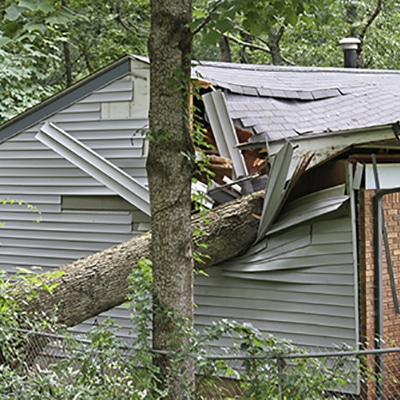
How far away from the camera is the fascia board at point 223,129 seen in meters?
10.2

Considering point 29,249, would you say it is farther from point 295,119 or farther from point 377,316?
point 377,316

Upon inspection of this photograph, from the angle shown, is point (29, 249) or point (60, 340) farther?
point (29, 249)

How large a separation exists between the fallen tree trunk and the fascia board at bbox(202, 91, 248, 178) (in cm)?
57

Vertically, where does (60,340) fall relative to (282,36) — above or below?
below

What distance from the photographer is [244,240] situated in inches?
382

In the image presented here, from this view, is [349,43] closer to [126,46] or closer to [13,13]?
[126,46]

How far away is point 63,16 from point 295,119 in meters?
6.00

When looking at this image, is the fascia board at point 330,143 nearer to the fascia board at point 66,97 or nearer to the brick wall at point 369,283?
the brick wall at point 369,283

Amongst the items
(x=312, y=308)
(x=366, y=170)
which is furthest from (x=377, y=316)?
(x=366, y=170)

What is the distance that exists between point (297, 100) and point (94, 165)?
3042mm

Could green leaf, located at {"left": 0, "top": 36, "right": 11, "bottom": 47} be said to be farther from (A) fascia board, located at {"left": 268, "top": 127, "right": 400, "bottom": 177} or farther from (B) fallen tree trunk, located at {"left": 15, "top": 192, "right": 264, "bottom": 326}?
(A) fascia board, located at {"left": 268, "top": 127, "right": 400, "bottom": 177}

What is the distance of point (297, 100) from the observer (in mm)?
11844

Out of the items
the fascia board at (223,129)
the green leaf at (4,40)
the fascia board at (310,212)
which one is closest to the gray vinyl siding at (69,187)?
the fascia board at (223,129)

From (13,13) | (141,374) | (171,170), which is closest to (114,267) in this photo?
(141,374)
